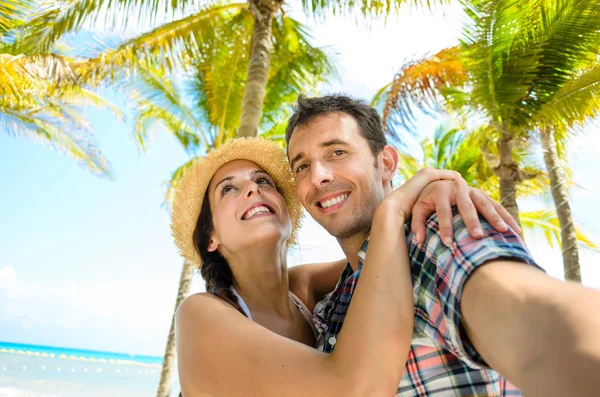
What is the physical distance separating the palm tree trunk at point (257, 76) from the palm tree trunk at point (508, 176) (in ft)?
14.9

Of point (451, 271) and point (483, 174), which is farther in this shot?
point (483, 174)

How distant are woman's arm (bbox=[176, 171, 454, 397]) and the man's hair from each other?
30.0 inches

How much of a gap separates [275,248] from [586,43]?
779cm

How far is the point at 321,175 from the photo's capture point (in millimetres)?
2426

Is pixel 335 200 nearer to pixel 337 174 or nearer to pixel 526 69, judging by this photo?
pixel 337 174

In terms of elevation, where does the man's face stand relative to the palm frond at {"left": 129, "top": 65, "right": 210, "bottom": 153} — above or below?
below

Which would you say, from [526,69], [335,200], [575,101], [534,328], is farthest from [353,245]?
[575,101]

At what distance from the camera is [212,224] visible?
3061mm

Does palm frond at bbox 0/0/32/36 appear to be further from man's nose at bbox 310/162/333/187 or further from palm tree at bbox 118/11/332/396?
man's nose at bbox 310/162/333/187

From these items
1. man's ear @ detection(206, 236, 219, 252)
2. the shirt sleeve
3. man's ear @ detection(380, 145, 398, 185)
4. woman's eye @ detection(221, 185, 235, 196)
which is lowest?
the shirt sleeve

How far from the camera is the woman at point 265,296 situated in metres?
1.54

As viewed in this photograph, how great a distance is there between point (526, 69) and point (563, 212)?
3.84 metres

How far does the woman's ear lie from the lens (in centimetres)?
270

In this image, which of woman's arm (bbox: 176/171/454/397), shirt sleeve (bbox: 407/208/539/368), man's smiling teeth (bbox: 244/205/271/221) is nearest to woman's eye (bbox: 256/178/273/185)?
man's smiling teeth (bbox: 244/205/271/221)
